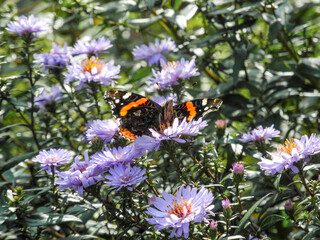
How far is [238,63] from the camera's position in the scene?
246 cm

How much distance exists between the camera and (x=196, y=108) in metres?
1.79

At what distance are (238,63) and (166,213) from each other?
4.26 feet

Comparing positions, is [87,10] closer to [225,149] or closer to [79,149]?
[79,149]

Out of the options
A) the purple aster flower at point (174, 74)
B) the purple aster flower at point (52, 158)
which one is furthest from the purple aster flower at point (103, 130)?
the purple aster flower at point (174, 74)

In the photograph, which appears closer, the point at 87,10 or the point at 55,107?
the point at 55,107

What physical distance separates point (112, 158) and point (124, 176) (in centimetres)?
9

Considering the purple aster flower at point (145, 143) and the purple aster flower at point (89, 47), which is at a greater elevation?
the purple aster flower at point (89, 47)

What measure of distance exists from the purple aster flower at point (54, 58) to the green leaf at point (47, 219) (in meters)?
0.89

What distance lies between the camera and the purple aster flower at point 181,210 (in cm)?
134

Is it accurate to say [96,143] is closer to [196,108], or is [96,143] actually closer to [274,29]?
[196,108]

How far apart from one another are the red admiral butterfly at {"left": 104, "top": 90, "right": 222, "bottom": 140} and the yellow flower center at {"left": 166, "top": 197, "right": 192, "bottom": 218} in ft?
1.06

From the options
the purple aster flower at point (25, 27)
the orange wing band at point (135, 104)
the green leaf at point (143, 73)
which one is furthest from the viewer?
the green leaf at point (143, 73)

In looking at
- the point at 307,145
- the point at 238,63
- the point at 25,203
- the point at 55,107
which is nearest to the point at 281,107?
the point at 238,63

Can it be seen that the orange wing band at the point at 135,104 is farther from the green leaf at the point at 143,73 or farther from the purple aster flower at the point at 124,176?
the green leaf at the point at 143,73
